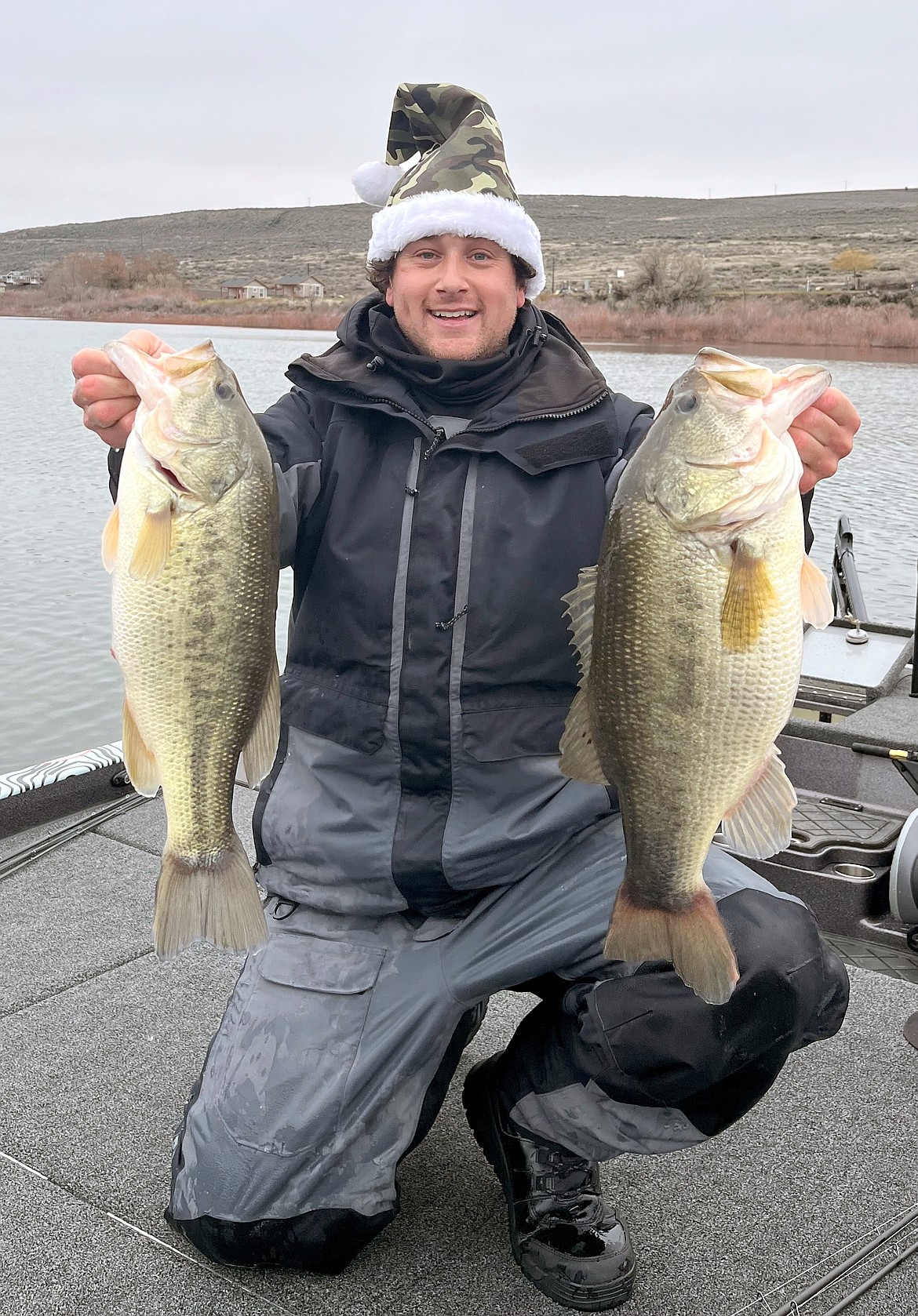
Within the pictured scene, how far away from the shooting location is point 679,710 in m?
2.05

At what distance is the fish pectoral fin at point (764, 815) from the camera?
7.11ft

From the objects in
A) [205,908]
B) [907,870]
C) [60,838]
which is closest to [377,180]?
[205,908]

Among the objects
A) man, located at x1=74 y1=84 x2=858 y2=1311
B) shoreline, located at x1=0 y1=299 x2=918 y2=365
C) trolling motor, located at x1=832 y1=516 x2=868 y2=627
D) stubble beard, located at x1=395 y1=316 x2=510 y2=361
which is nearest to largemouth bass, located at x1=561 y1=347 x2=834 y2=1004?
man, located at x1=74 y1=84 x2=858 y2=1311

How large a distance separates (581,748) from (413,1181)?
1148mm

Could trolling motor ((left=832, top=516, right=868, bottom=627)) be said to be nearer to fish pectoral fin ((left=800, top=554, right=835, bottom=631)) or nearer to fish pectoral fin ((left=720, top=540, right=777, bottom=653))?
fish pectoral fin ((left=800, top=554, right=835, bottom=631))

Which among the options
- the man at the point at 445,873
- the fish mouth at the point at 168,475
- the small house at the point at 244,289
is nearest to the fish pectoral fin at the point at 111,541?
the fish mouth at the point at 168,475

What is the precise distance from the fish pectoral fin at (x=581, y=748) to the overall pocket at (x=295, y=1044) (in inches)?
27.6

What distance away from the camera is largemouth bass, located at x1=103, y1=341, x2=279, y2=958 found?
6.80 ft

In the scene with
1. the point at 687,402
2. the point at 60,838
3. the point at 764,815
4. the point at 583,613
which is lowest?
the point at 60,838

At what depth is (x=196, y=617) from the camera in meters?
2.11

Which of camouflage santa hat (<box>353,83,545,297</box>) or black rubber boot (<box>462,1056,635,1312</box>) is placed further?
camouflage santa hat (<box>353,83,545,297</box>)

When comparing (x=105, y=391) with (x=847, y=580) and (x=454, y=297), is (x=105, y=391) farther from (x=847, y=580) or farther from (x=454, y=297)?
(x=847, y=580)

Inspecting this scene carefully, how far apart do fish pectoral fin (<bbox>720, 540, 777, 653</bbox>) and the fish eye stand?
0.25 metres

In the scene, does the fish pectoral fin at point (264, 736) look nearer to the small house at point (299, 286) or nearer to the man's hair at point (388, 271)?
the man's hair at point (388, 271)
